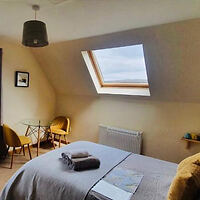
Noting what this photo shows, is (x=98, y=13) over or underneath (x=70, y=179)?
over

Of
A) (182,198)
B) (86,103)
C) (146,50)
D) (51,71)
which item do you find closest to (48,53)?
(51,71)

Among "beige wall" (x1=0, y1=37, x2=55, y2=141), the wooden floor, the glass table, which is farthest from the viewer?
the glass table

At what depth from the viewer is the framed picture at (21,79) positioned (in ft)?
11.1

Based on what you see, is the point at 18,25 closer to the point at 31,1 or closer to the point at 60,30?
the point at 60,30

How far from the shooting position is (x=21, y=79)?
346cm

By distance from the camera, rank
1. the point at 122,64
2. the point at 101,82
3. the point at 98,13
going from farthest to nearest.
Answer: the point at 101,82
the point at 122,64
the point at 98,13

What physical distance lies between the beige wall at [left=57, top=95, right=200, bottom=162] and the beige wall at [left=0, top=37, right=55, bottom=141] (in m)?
0.77

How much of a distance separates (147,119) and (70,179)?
2.01 meters

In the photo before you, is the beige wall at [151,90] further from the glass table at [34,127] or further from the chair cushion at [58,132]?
the glass table at [34,127]

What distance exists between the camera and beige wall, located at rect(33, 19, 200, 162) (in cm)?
222

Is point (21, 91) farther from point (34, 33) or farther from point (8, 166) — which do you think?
point (34, 33)

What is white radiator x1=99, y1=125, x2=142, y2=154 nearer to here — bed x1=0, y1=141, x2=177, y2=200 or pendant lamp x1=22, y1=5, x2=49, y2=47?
bed x1=0, y1=141, x2=177, y2=200

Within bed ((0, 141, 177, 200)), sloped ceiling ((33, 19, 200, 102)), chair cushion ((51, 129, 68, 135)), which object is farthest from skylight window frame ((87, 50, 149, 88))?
bed ((0, 141, 177, 200))

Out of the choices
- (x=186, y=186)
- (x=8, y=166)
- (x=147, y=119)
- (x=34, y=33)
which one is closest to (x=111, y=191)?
(x=186, y=186)
